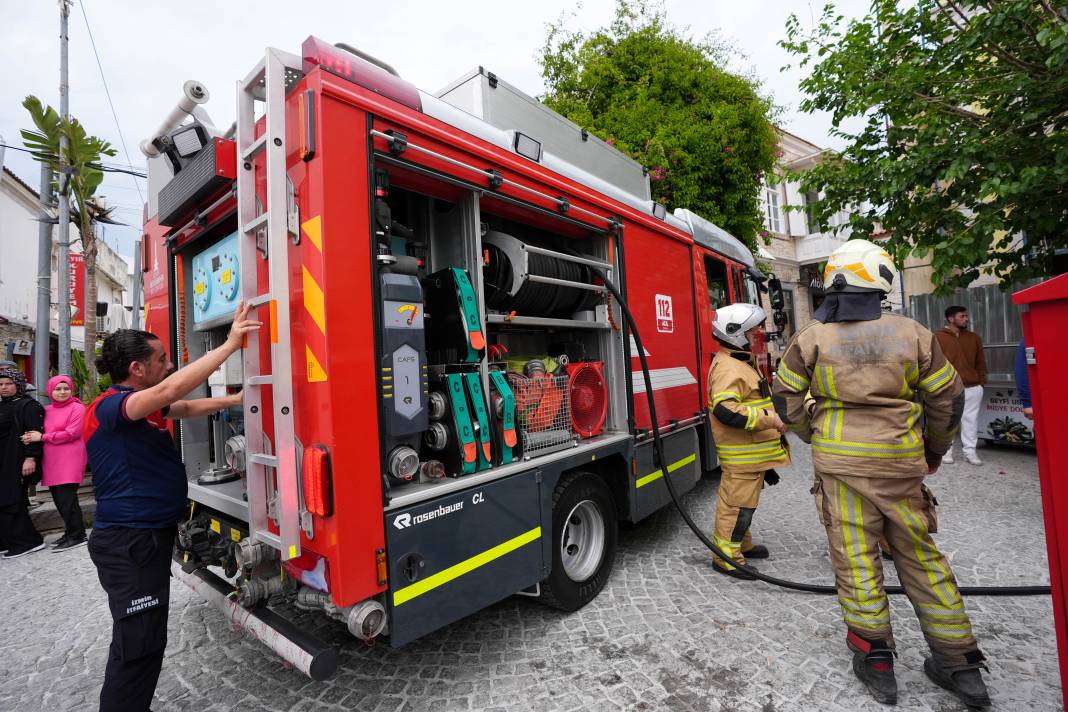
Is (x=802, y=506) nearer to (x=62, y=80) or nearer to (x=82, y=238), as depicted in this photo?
(x=82, y=238)

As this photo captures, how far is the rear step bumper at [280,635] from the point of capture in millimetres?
1913

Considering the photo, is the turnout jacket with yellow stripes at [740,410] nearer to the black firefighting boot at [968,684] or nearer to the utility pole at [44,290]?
the black firefighting boot at [968,684]

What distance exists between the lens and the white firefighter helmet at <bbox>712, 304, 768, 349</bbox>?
3578mm

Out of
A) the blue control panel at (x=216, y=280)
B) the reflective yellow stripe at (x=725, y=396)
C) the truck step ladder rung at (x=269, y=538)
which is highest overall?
the blue control panel at (x=216, y=280)

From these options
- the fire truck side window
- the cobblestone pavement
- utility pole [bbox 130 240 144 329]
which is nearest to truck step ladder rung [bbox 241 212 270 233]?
the cobblestone pavement

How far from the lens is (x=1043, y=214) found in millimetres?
4934

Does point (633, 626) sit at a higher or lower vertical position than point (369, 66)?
lower

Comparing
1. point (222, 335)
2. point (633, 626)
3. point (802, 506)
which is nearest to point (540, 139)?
point (222, 335)

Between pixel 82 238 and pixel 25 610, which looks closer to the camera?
pixel 25 610

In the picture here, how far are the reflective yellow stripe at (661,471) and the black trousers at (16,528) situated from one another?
17.9ft

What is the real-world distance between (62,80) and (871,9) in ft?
35.6

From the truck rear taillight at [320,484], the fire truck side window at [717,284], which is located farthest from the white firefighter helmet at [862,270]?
the fire truck side window at [717,284]

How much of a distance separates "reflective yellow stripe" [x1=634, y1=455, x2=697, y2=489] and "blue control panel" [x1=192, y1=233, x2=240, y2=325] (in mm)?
2669

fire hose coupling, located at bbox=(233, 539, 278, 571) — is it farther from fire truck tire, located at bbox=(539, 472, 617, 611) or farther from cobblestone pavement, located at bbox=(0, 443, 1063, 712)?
fire truck tire, located at bbox=(539, 472, 617, 611)
